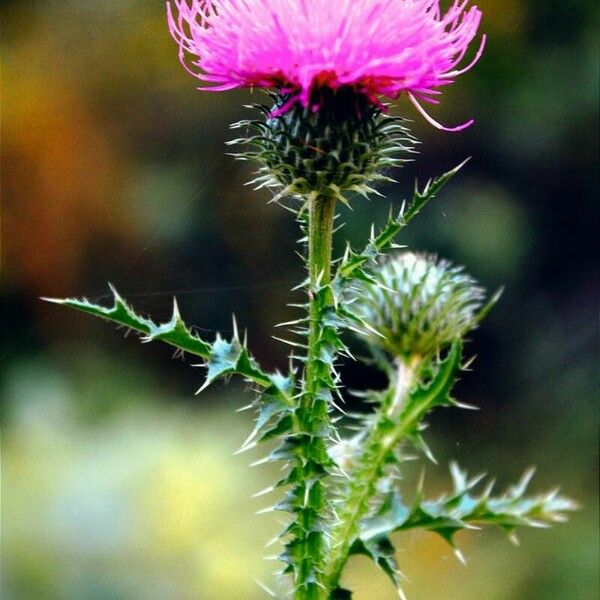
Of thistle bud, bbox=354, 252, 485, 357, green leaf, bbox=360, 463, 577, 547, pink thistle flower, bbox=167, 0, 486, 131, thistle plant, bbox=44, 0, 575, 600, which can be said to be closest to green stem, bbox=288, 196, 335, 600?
thistle plant, bbox=44, 0, 575, 600

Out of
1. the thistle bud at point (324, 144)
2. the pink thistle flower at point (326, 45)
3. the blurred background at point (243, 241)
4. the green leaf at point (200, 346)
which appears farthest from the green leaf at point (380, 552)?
the blurred background at point (243, 241)

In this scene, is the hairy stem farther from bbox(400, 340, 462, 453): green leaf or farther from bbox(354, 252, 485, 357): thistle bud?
bbox(354, 252, 485, 357): thistle bud

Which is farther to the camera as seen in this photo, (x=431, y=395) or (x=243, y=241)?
(x=243, y=241)

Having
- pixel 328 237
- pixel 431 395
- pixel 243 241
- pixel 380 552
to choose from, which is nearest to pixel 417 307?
pixel 431 395

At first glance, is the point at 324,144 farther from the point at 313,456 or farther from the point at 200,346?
the point at 313,456

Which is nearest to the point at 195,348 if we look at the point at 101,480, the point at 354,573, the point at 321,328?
the point at 321,328

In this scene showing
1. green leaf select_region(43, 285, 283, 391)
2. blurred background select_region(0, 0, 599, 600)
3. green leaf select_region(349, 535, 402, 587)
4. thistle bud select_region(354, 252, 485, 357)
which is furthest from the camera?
blurred background select_region(0, 0, 599, 600)

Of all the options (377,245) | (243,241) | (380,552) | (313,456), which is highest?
(243,241)

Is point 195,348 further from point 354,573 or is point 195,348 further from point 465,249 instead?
point 465,249
